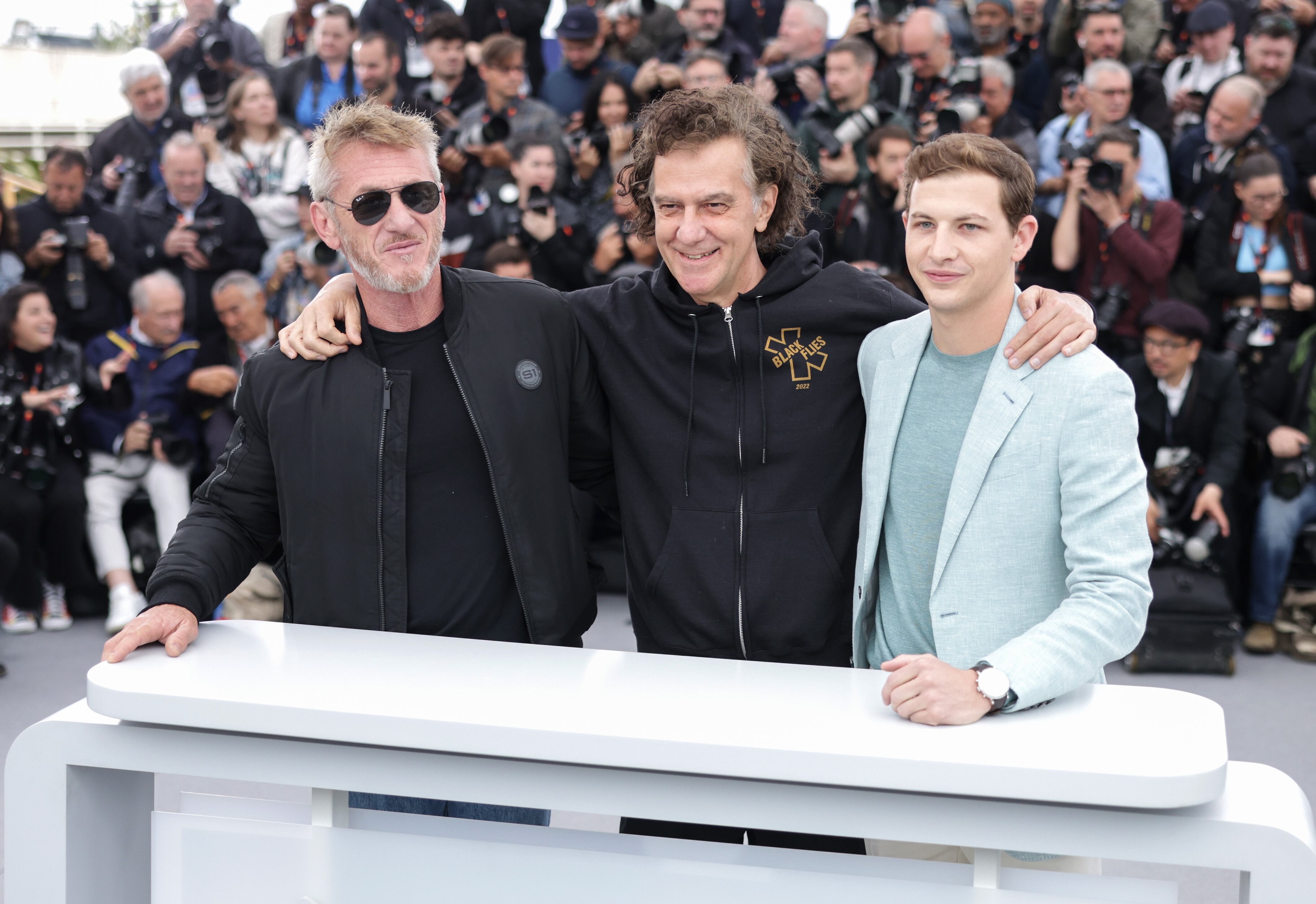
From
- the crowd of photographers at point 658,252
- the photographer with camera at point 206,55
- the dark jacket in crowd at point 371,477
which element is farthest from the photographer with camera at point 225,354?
the dark jacket in crowd at point 371,477

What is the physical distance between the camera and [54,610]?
4.73 meters

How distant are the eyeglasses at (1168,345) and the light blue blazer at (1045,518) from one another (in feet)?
9.75

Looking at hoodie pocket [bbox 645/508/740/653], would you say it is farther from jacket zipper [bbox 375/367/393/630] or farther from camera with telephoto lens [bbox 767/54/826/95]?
camera with telephoto lens [bbox 767/54/826/95]

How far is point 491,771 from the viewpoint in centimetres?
138

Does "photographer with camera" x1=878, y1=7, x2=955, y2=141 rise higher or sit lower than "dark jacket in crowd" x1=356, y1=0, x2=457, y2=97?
lower

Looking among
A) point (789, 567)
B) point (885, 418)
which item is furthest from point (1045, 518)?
point (789, 567)

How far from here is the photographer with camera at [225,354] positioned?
488 centimetres

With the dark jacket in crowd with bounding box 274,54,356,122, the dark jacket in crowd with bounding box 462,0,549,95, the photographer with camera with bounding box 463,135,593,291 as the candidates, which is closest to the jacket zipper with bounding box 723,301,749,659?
the photographer with camera with bounding box 463,135,593,291

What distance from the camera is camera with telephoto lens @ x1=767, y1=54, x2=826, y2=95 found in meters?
5.24

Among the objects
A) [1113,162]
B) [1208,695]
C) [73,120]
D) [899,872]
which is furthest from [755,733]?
[73,120]

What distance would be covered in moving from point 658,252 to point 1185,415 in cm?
200

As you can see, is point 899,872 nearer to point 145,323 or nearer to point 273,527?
point 273,527

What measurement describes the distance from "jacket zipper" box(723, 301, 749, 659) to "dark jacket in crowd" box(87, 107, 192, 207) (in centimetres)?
489

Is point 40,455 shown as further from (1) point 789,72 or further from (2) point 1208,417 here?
(2) point 1208,417
